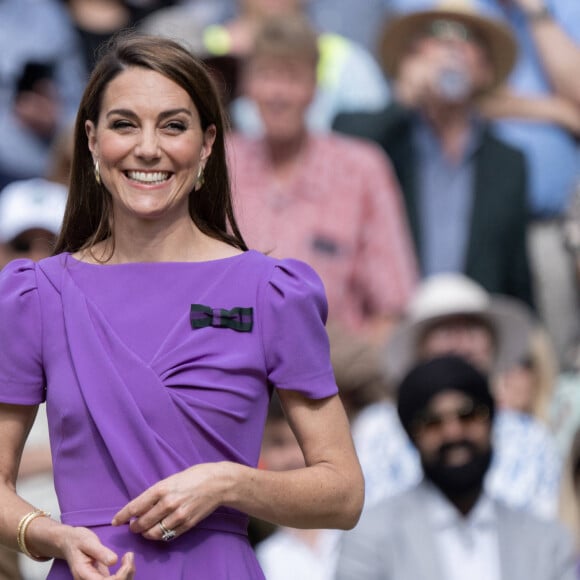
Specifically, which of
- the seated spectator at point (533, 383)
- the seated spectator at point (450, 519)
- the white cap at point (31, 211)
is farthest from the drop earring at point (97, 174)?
the seated spectator at point (533, 383)

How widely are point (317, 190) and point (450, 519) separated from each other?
231 cm

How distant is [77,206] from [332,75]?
5492 mm

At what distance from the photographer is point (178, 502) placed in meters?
2.95

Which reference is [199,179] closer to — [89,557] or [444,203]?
[89,557]

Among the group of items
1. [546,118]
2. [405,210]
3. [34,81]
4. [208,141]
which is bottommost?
[405,210]

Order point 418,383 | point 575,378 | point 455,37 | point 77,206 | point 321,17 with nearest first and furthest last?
1. point 77,206
2. point 418,383
3. point 575,378
4. point 455,37
5. point 321,17

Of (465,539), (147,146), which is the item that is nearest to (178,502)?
(147,146)

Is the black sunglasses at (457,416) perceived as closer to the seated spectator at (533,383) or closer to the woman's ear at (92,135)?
the seated spectator at (533,383)

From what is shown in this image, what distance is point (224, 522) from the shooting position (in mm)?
3168

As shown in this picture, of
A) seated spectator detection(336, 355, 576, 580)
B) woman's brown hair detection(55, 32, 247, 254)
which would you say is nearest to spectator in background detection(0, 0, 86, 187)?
seated spectator detection(336, 355, 576, 580)

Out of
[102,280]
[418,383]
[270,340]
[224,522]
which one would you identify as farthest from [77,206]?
[418,383]

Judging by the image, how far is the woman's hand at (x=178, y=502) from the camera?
295 centimetres

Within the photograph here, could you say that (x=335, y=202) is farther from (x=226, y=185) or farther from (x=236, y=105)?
(x=226, y=185)

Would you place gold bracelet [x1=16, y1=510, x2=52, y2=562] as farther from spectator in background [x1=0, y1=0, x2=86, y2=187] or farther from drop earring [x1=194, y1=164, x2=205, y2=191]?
spectator in background [x1=0, y1=0, x2=86, y2=187]
